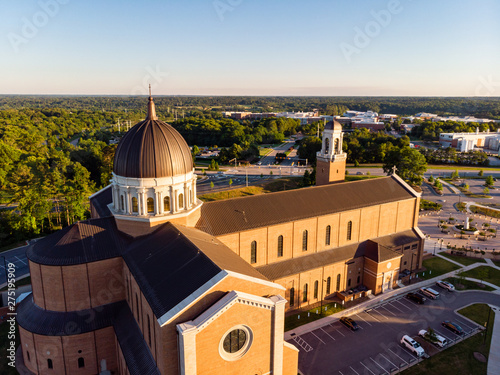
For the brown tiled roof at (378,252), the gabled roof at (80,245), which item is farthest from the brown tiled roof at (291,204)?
the gabled roof at (80,245)

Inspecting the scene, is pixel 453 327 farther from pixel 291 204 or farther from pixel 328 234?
pixel 291 204

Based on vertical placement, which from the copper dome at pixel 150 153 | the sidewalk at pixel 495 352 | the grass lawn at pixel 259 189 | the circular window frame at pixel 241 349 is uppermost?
the copper dome at pixel 150 153

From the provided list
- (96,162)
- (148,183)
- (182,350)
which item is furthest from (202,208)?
(96,162)

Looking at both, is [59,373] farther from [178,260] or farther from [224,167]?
[224,167]

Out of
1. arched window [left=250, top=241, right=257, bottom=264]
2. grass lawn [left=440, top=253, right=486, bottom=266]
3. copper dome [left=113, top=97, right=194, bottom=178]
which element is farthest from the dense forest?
grass lawn [left=440, top=253, right=486, bottom=266]

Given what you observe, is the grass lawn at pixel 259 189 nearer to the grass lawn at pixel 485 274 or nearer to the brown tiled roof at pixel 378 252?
the brown tiled roof at pixel 378 252

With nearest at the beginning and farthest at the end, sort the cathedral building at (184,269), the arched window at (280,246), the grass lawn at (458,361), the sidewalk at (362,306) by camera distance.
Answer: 1. the cathedral building at (184,269)
2. the grass lawn at (458,361)
3. the sidewalk at (362,306)
4. the arched window at (280,246)
